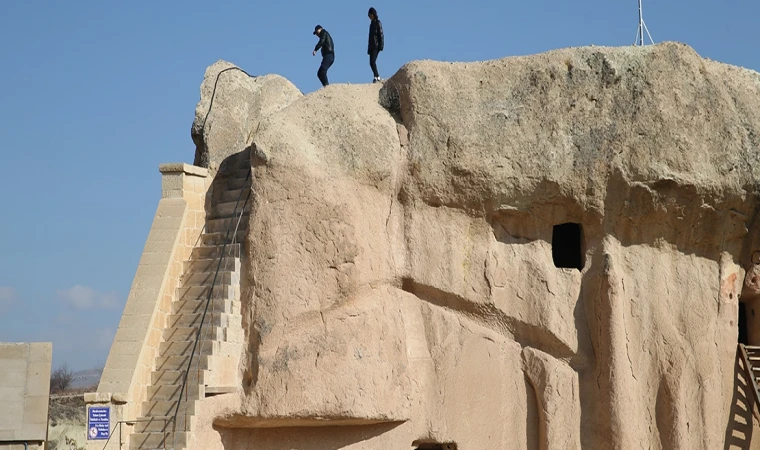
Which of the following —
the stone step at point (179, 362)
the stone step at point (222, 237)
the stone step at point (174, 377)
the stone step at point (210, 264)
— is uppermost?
the stone step at point (222, 237)

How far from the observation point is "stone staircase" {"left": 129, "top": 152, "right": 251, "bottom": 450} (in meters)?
14.0

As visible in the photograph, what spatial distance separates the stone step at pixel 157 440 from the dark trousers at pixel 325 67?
6820 mm

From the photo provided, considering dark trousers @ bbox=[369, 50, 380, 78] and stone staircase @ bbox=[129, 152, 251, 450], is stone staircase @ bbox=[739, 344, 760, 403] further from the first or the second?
stone staircase @ bbox=[129, 152, 251, 450]

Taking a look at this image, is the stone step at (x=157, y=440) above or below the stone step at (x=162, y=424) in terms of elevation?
below

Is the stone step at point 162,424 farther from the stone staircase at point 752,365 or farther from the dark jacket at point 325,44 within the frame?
the stone staircase at point 752,365

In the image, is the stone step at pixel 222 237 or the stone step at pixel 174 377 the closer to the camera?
the stone step at pixel 174 377

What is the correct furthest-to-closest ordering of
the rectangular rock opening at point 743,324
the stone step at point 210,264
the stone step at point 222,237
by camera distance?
the rectangular rock opening at point 743,324 → the stone step at point 222,237 → the stone step at point 210,264

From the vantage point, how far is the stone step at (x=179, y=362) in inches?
559

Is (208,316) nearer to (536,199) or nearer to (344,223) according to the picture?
(344,223)

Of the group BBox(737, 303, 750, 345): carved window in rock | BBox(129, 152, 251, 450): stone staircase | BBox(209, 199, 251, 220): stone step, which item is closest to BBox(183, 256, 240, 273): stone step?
BBox(129, 152, 251, 450): stone staircase

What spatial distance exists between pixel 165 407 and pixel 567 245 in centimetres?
644

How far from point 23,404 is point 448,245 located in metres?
6.39

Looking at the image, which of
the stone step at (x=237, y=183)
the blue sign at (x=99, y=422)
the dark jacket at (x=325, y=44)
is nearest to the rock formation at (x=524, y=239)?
the stone step at (x=237, y=183)

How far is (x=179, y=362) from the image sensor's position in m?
14.5
